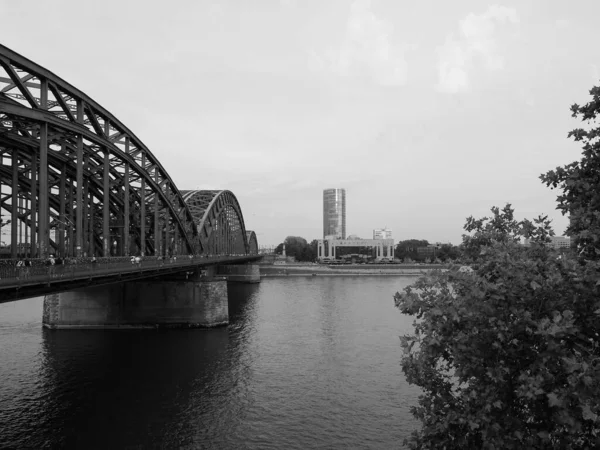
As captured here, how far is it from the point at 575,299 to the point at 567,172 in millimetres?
3416

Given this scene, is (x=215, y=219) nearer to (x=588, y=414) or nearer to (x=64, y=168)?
(x=64, y=168)

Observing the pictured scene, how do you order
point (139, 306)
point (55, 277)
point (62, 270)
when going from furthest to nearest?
point (139, 306) → point (62, 270) → point (55, 277)

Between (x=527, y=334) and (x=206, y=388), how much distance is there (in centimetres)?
2308

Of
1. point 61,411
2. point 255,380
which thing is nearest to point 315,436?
point 255,380

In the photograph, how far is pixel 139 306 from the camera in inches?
1832

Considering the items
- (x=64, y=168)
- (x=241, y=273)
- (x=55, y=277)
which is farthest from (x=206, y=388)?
(x=241, y=273)

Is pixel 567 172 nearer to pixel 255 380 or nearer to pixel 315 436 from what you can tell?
pixel 315 436

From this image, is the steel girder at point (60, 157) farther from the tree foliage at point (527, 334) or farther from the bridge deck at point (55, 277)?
the tree foliage at point (527, 334)

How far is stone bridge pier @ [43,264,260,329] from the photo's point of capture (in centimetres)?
4525

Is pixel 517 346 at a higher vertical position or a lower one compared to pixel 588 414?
higher

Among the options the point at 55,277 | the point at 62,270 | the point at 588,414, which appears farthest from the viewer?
the point at 62,270

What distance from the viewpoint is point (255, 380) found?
29.5m

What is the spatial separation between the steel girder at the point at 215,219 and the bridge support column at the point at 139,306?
23.3 m

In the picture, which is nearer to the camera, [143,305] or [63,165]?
[63,165]
